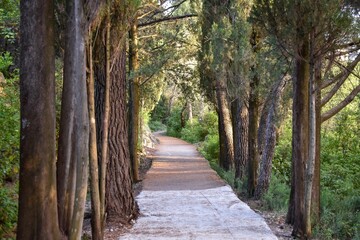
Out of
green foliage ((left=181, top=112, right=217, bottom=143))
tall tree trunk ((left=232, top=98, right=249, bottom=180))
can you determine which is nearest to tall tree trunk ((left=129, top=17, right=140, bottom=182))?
tall tree trunk ((left=232, top=98, right=249, bottom=180))

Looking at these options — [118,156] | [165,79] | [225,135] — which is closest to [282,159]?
[225,135]

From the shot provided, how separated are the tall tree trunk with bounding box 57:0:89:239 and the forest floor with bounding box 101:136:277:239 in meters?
2.64

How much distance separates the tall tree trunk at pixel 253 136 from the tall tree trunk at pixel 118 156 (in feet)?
16.4

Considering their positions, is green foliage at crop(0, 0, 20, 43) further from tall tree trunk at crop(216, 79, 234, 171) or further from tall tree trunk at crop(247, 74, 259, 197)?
tall tree trunk at crop(216, 79, 234, 171)

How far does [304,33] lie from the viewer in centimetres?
697

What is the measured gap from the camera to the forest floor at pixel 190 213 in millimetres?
7445

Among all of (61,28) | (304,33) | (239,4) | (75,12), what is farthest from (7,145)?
(239,4)

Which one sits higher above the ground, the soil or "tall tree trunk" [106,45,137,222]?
"tall tree trunk" [106,45,137,222]

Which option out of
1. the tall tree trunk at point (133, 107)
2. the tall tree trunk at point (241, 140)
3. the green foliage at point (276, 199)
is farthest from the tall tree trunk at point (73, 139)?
the tall tree trunk at point (241, 140)

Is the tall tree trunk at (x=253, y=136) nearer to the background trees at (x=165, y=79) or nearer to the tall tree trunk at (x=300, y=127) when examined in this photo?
the background trees at (x=165, y=79)

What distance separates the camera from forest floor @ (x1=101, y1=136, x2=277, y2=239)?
293 inches

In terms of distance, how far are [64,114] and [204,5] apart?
12387mm

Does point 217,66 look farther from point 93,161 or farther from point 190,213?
point 93,161

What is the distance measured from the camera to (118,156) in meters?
8.32
